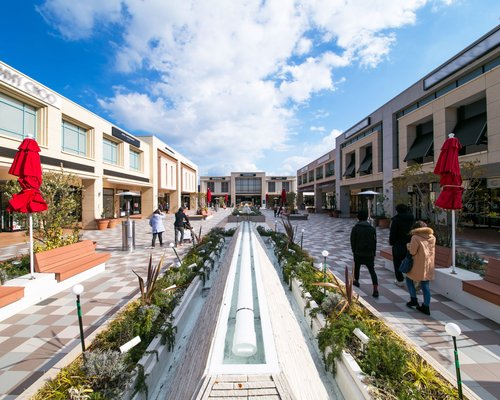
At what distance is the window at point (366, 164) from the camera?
22781 millimetres

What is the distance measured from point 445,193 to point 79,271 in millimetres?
8908

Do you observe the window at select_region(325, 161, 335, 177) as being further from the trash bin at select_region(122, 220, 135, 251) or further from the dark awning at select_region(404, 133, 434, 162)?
the trash bin at select_region(122, 220, 135, 251)

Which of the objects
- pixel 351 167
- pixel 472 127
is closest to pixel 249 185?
pixel 351 167

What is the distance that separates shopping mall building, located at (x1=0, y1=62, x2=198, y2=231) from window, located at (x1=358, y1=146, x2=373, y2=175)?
21481mm

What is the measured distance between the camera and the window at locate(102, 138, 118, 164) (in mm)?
19500

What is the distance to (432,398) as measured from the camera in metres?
2.18

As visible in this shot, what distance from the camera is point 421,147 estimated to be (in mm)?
16219

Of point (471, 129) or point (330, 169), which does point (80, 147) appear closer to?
point (471, 129)

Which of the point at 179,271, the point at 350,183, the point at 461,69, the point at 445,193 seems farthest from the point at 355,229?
the point at 350,183

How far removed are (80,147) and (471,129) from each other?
23.1 metres

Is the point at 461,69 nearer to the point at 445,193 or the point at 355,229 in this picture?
the point at 445,193

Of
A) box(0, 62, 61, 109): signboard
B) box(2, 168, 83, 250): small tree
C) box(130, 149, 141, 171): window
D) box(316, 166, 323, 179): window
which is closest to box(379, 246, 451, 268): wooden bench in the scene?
box(2, 168, 83, 250): small tree

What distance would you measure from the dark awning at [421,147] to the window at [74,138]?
874 inches

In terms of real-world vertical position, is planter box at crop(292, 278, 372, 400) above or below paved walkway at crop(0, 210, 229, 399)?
above
